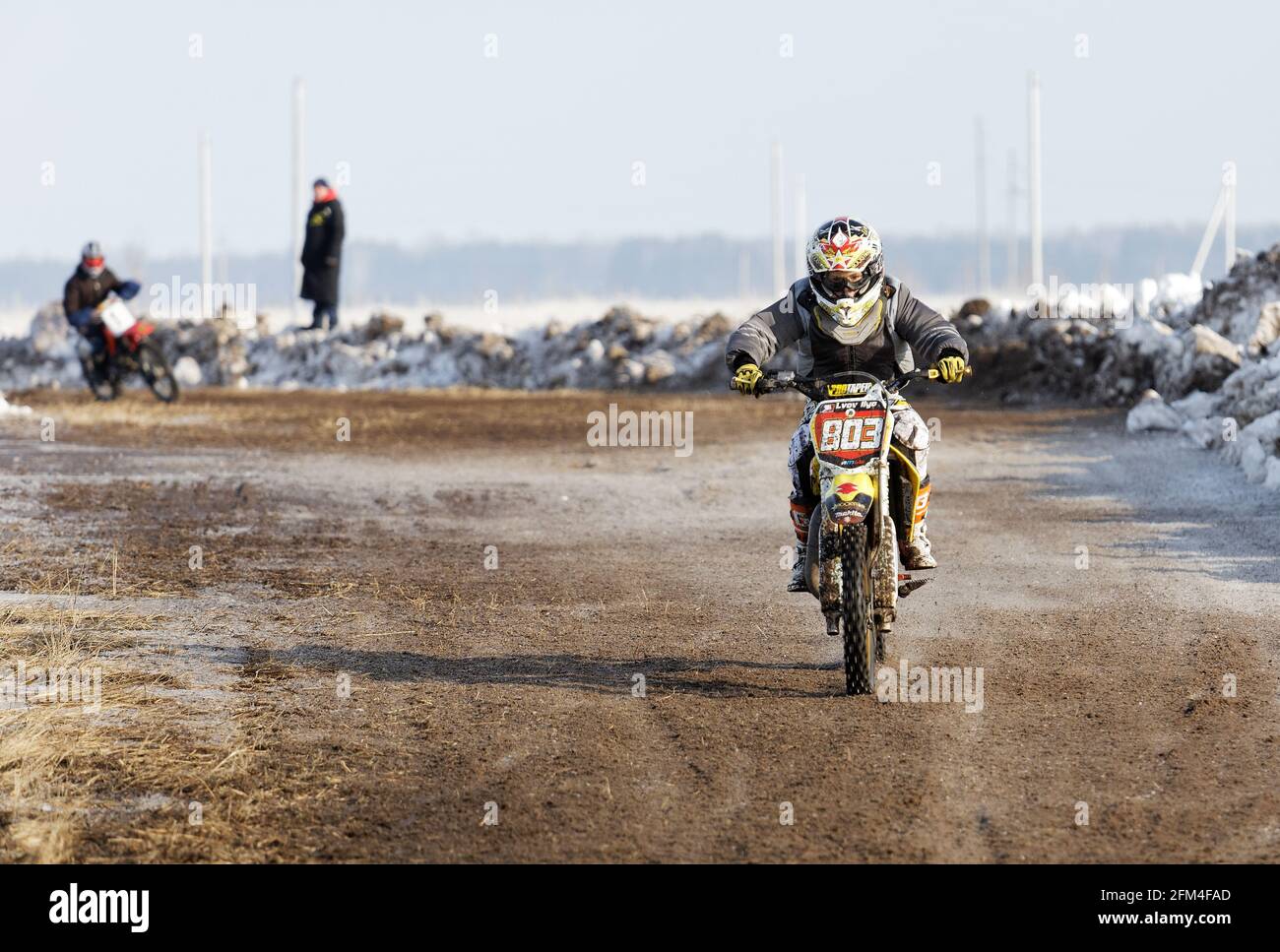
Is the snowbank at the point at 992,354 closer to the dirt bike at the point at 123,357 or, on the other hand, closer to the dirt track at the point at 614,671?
the dirt track at the point at 614,671

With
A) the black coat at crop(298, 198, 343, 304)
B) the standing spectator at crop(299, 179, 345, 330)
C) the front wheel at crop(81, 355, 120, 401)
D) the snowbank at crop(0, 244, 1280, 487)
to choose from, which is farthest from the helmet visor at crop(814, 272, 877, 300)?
the black coat at crop(298, 198, 343, 304)

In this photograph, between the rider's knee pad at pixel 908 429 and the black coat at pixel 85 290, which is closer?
the rider's knee pad at pixel 908 429

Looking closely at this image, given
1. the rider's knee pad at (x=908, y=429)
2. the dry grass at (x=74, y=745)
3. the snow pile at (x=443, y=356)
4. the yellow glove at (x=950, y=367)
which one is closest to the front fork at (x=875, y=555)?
the rider's knee pad at (x=908, y=429)

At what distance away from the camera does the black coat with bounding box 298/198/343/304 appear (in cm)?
2914

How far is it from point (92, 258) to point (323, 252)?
7.46 metres

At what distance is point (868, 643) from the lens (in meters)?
7.59

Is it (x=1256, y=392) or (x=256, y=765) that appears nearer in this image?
(x=256, y=765)

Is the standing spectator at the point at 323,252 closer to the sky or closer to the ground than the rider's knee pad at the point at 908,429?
closer to the sky

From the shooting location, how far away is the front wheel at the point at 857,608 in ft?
24.5

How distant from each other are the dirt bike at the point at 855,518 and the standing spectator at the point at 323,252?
22.0m

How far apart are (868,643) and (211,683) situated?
2768mm
